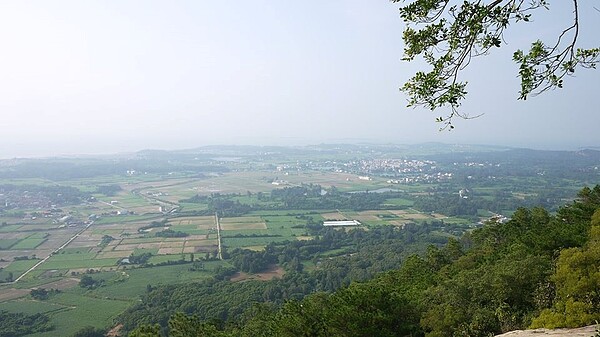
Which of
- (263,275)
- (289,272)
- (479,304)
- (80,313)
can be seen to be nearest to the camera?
(479,304)

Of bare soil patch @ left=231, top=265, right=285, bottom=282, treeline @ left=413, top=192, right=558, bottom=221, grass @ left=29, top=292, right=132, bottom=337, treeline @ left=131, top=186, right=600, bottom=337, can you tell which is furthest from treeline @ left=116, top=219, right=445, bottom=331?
treeline @ left=413, top=192, right=558, bottom=221

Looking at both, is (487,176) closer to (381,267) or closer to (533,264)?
(381,267)

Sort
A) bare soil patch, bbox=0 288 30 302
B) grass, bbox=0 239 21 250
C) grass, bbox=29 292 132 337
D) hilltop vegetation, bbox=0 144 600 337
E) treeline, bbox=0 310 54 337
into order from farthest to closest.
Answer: grass, bbox=0 239 21 250 → bare soil patch, bbox=0 288 30 302 → grass, bbox=29 292 132 337 → treeline, bbox=0 310 54 337 → hilltop vegetation, bbox=0 144 600 337

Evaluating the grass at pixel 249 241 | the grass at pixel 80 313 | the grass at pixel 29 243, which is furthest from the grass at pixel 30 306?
the grass at pixel 249 241

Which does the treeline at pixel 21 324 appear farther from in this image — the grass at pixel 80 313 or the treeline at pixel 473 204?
the treeline at pixel 473 204

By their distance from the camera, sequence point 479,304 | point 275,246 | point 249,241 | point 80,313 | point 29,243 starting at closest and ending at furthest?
point 479,304, point 80,313, point 275,246, point 29,243, point 249,241

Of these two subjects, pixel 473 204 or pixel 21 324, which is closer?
pixel 21 324

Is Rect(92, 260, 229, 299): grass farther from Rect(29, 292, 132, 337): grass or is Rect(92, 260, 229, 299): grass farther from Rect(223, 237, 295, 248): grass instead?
Rect(223, 237, 295, 248): grass

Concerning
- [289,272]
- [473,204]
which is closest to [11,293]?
[289,272]

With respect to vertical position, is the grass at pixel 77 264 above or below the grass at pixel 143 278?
above

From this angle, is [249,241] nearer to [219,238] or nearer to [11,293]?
[219,238]
